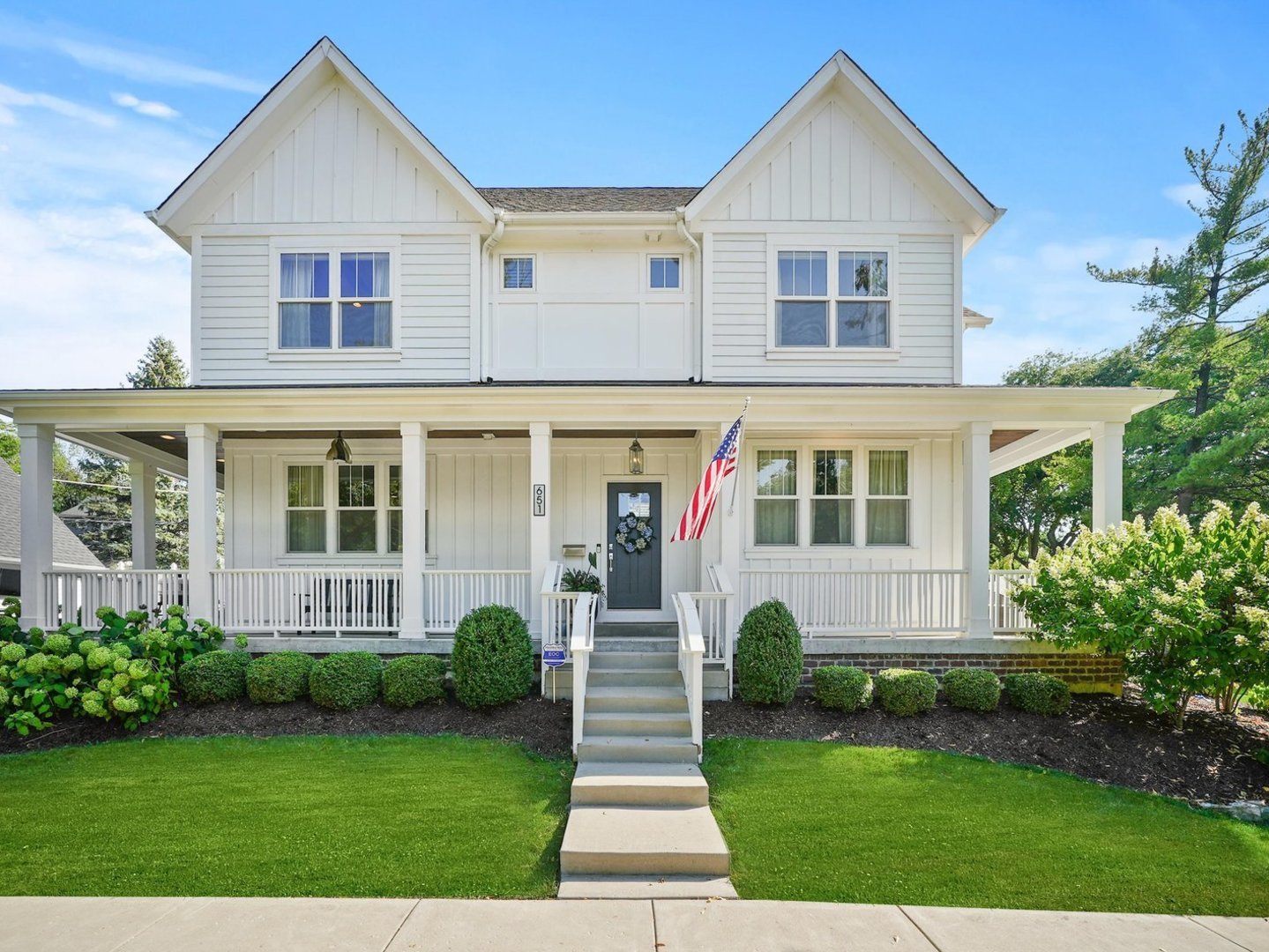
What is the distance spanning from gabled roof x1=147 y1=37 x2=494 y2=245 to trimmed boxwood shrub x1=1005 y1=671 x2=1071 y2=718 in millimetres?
9585

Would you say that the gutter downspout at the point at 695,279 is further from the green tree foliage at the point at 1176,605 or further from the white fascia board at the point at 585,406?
the green tree foliage at the point at 1176,605

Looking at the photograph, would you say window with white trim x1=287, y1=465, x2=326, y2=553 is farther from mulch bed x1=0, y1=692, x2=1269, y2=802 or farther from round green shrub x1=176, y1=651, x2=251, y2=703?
mulch bed x1=0, y1=692, x2=1269, y2=802

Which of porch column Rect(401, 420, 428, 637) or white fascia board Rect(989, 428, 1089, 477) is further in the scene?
white fascia board Rect(989, 428, 1089, 477)

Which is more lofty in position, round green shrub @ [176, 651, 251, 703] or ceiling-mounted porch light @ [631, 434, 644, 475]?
ceiling-mounted porch light @ [631, 434, 644, 475]

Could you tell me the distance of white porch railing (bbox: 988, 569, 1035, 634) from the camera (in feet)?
31.0

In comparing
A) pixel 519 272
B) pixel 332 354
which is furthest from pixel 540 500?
pixel 332 354

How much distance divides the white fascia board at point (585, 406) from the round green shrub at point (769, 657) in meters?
2.66

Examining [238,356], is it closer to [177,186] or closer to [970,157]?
[177,186]

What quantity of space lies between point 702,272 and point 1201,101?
1835 cm

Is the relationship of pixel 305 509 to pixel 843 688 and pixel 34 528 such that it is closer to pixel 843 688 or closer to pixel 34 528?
pixel 34 528

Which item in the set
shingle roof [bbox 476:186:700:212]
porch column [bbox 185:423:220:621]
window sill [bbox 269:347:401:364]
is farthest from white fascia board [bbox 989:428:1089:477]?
porch column [bbox 185:423:220:621]

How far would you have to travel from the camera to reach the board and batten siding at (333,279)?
10.9 meters

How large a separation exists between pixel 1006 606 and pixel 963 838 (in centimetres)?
490

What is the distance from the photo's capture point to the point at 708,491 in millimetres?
7934
